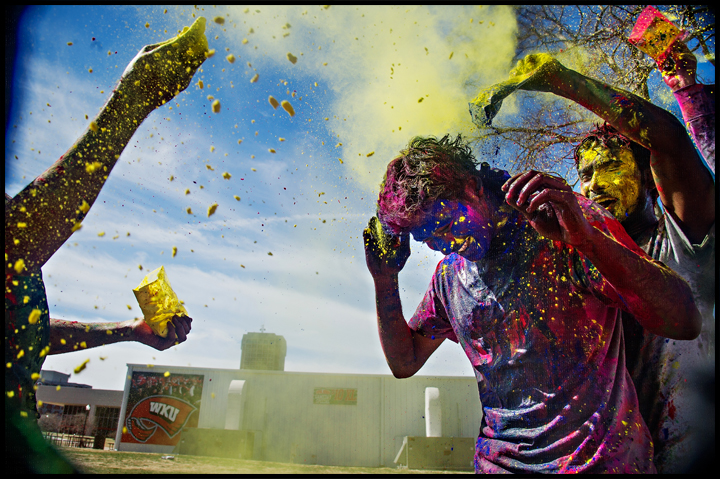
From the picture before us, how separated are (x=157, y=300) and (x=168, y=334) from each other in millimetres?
240

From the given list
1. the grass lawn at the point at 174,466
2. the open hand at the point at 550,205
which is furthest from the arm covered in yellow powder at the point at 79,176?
the grass lawn at the point at 174,466

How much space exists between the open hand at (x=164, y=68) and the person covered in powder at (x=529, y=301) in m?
1.12

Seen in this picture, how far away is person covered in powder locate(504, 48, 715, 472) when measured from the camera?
5.77 ft

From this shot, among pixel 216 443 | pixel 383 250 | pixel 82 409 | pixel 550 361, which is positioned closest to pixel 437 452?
pixel 216 443

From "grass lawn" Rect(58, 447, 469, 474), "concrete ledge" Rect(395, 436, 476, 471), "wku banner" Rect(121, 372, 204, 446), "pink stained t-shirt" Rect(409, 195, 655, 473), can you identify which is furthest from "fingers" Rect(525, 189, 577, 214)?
"wku banner" Rect(121, 372, 204, 446)

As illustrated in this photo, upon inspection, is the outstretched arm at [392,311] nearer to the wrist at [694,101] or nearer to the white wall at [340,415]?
the wrist at [694,101]

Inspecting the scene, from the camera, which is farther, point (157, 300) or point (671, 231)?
point (157, 300)

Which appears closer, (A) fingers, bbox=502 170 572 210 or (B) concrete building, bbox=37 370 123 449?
(A) fingers, bbox=502 170 572 210

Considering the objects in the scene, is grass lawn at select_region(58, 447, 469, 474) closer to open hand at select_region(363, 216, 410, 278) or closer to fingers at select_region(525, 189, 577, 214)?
open hand at select_region(363, 216, 410, 278)

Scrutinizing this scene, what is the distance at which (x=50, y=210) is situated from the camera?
62.5 inches

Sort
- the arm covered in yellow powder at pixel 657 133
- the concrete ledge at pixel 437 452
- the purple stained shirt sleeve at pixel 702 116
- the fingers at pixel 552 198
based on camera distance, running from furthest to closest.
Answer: the concrete ledge at pixel 437 452
the purple stained shirt sleeve at pixel 702 116
the arm covered in yellow powder at pixel 657 133
the fingers at pixel 552 198

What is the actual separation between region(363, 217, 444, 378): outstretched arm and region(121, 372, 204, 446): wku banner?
19330 millimetres

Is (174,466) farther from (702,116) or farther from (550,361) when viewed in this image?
(702,116)

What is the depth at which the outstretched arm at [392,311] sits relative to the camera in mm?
2162
